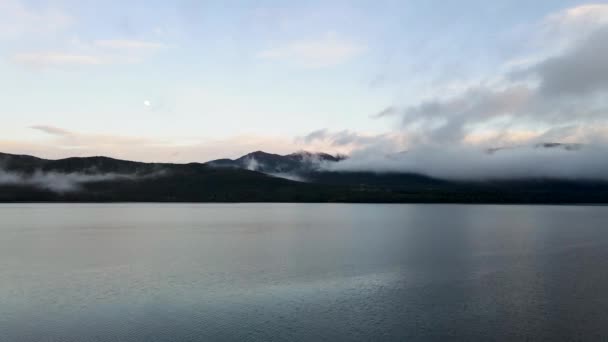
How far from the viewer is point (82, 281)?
50281 millimetres

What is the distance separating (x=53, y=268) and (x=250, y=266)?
24532 millimetres

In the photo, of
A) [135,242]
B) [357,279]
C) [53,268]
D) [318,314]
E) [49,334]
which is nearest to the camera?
[49,334]

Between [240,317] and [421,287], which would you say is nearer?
[240,317]

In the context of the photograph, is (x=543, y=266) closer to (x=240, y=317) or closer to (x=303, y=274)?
(x=303, y=274)

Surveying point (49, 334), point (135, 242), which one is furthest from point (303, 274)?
point (135, 242)

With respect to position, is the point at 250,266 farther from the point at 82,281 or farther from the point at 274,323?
the point at 274,323

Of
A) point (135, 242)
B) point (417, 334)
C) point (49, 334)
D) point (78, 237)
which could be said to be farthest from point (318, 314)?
point (78, 237)

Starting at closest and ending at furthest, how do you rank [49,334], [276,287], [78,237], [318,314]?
[49,334], [318,314], [276,287], [78,237]

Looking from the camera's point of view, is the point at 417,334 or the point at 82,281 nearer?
the point at 417,334

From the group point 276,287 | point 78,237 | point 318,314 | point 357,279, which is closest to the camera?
point 318,314

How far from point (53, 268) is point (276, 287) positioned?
30.8 meters

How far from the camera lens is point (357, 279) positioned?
5188cm

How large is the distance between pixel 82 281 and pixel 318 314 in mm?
28062

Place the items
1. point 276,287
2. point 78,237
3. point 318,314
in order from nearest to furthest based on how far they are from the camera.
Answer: point 318,314, point 276,287, point 78,237
